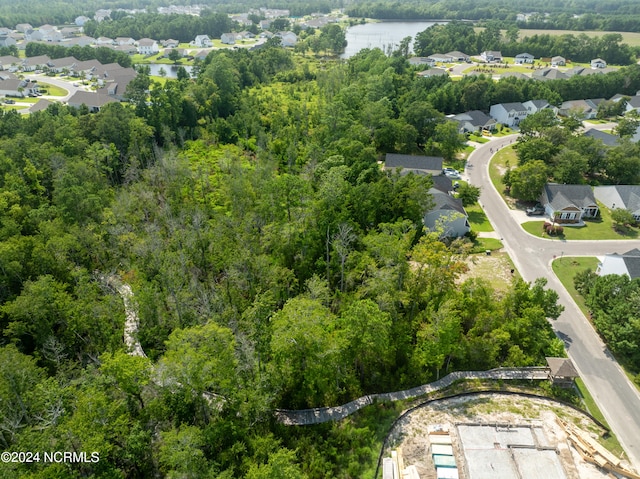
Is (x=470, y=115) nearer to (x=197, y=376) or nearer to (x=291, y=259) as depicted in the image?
(x=291, y=259)

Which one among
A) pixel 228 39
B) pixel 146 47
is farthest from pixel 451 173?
pixel 228 39

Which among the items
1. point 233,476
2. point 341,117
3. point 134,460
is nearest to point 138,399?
point 134,460

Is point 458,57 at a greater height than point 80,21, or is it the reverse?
point 80,21

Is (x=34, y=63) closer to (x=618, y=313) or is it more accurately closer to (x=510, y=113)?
(x=510, y=113)

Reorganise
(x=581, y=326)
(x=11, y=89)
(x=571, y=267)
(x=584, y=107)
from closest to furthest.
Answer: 1. (x=581, y=326)
2. (x=571, y=267)
3. (x=11, y=89)
4. (x=584, y=107)

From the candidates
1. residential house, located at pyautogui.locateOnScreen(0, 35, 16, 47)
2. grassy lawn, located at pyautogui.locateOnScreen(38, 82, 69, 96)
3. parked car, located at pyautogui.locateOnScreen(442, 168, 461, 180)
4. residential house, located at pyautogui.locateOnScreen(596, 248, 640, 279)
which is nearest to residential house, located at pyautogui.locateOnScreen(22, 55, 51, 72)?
grassy lawn, located at pyautogui.locateOnScreen(38, 82, 69, 96)

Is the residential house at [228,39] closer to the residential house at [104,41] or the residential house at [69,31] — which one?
the residential house at [104,41]
